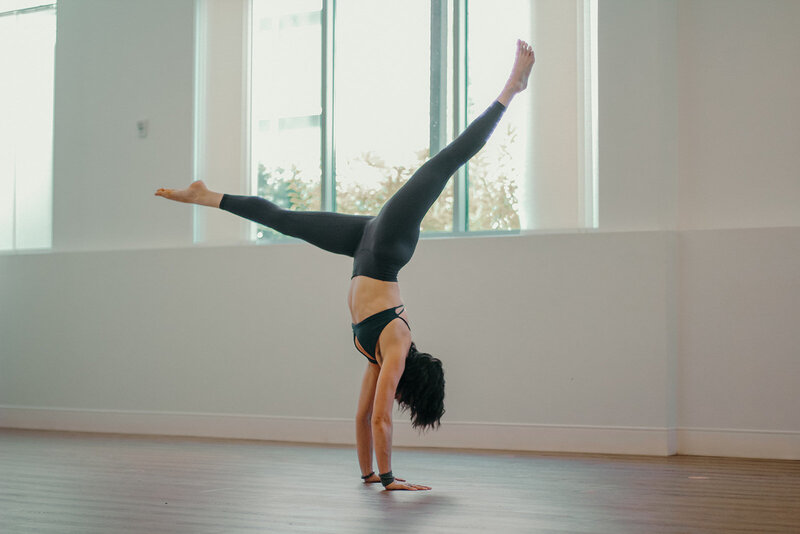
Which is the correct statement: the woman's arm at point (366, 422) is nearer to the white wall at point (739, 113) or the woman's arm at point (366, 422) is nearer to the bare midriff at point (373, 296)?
the bare midriff at point (373, 296)

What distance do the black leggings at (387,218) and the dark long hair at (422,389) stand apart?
1.32 feet

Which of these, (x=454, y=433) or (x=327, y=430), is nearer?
(x=454, y=433)

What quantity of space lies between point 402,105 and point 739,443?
10.0 ft

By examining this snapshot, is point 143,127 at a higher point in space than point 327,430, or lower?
higher

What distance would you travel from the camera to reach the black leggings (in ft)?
11.5

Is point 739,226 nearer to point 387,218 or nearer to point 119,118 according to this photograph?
point 387,218

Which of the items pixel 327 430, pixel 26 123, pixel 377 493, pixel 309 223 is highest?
pixel 26 123

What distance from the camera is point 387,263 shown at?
3559mm

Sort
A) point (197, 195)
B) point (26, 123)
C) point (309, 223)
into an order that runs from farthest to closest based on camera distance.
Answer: point (26, 123) < point (197, 195) < point (309, 223)

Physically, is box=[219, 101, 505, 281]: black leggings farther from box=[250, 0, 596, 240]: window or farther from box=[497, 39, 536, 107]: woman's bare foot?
box=[250, 0, 596, 240]: window

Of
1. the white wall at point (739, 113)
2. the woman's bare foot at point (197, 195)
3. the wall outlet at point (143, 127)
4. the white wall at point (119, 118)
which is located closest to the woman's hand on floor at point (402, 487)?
the woman's bare foot at point (197, 195)

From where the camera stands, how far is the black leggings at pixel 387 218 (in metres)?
3.51

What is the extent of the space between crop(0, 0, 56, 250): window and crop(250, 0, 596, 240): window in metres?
1.91

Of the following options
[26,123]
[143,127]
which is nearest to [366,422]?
[143,127]
